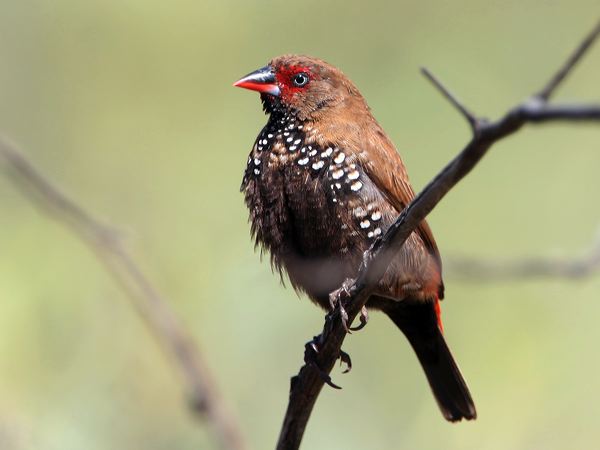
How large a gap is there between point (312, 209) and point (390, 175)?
1.18ft

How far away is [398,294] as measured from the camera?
13.7 ft

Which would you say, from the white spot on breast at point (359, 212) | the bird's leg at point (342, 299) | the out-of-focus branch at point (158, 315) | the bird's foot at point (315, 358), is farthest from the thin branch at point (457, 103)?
the white spot on breast at point (359, 212)

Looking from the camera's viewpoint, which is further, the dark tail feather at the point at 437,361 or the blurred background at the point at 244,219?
the blurred background at the point at 244,219

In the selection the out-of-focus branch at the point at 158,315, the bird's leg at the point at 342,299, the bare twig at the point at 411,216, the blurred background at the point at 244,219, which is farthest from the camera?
the blurred background at the point at 244,219

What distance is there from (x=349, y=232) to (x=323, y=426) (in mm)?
2358

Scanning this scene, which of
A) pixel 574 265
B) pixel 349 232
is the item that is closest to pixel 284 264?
pixel 349 232

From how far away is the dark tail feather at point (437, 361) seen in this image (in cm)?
462

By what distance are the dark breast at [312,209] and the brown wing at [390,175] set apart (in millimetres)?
37

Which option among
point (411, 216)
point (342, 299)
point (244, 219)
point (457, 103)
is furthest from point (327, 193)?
point (244, 219)

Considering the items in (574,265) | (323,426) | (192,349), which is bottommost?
(574,265)

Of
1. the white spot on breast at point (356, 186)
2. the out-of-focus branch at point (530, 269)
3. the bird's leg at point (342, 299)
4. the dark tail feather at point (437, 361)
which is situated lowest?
the out-of-focus branch at point (530, 269)

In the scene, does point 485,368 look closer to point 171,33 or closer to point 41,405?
point 41,405

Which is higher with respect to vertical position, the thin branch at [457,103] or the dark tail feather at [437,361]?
the dark tail feather at [437,361]

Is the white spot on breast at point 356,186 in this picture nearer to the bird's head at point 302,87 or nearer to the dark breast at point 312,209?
the dark breast at point 312,209
